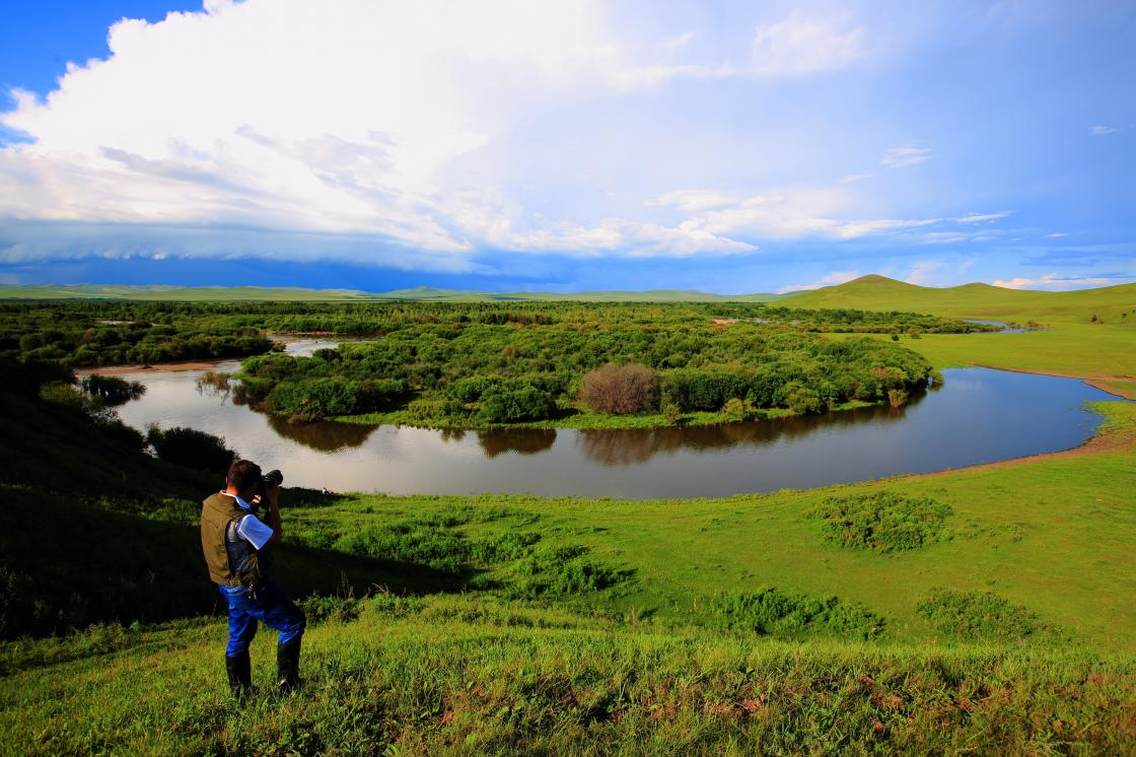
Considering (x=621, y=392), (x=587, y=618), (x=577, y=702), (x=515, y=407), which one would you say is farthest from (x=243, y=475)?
(x=621, y=392)

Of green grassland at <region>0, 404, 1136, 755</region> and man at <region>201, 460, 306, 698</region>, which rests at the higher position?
man at <region>201, 460, 306, 698</region>

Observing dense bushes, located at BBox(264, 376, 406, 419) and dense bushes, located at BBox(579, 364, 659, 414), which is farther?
dense bushes, located at BBox(579, 364, 659, 414)

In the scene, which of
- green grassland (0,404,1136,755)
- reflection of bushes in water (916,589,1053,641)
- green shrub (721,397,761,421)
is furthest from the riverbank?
reflection of bushes in water (916,589,1053,641)

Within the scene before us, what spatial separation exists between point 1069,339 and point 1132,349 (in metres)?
12.4

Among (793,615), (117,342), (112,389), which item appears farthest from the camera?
(117,342)

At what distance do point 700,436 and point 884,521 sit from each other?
1687 centimetres

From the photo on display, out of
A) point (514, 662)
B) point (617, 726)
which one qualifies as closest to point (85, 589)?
point (514, 662)

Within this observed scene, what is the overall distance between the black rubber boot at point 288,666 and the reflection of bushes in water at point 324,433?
27.1 metres

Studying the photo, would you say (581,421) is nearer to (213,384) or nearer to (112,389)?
(213,384)

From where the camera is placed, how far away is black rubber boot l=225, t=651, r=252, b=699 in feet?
14.7

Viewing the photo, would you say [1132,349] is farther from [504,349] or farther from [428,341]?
[428,341]

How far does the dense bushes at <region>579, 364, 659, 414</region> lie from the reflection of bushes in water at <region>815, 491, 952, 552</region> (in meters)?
19.0

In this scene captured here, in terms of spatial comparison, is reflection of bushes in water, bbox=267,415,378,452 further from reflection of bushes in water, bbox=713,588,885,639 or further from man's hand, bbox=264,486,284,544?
man's hand, bbox=264,486,284,544

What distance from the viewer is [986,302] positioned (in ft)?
552
